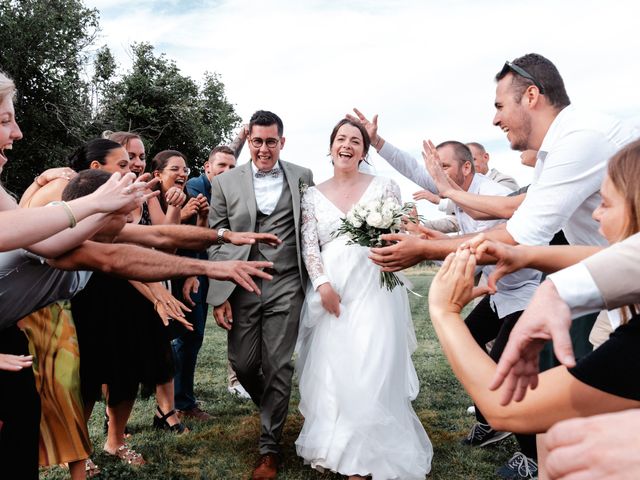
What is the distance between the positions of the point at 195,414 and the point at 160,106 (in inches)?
1043

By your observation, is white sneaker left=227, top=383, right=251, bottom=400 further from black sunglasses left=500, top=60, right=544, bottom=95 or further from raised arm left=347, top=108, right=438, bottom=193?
black sunglasses left=500, top=60, right=544, bottom=95

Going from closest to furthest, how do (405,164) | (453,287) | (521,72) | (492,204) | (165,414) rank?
(453,287), (521,72), (492,204), (165,414), (405,164)

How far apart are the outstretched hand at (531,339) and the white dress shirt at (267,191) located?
3854 mm

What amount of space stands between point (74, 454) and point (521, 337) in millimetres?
2991

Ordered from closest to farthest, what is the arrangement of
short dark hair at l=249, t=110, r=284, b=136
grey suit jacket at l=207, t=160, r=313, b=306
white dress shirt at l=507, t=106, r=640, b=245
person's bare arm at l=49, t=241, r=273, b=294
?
1. person's bare arm at l=49, t=241, r=273, b=294
2. white dress shirt at l=507, t=106, r=640, b=245
3. grey suit jacket at l=207, t=160, r=313, b=306
4. short dark hair at l=249, t=110, r=284, b=136

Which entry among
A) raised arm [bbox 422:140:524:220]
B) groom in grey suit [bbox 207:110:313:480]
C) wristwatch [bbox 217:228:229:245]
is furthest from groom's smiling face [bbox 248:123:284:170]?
raised arm [bbox 422:140:524:220]

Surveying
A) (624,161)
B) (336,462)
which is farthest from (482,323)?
(624,161)

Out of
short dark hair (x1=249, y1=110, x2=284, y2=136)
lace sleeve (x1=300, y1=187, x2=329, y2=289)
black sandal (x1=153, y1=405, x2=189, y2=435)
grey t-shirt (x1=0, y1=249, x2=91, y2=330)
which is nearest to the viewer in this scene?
grey t-shirt (x1=0, y1=249, x2=91, y2=330)

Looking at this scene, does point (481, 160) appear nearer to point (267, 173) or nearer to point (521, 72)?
point (267, 173)

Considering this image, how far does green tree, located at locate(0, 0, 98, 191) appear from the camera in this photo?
2205cm

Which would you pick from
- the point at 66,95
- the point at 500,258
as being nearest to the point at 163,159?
the point at 500,258

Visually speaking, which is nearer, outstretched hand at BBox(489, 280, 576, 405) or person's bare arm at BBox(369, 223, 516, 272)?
outstretched hand at BBox(489, 280, 576, 405)

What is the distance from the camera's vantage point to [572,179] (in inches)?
131

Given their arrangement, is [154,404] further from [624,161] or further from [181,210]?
[624,161]
